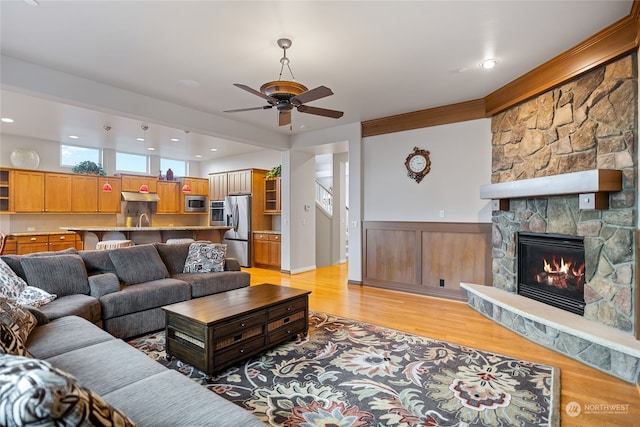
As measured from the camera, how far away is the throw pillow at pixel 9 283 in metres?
2.63

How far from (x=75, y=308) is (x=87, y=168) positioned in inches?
247

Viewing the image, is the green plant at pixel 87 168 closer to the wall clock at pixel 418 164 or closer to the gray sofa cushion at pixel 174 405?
the wall clock at pixel 418 164

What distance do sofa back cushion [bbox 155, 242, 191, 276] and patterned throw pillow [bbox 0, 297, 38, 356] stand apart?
195 cm

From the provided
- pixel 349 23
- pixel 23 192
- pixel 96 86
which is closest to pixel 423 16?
pixel 349 23

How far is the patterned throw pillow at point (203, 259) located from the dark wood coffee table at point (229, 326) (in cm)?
129

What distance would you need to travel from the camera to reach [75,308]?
2.79 metres

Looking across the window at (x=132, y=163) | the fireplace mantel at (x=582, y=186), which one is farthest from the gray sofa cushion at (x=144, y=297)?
the window at (x=132, y=163)

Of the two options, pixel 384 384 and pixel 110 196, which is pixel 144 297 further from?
pixel 110 196

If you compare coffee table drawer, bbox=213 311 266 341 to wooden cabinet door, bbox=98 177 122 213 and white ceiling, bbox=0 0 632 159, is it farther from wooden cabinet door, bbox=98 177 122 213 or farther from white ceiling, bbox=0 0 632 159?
wooden cabinet door, bbox=98 177 122 213

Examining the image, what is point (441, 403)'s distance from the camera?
2.22 meters

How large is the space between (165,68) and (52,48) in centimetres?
98

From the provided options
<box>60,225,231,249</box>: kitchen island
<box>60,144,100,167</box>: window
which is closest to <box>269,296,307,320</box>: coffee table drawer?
<box>60,225,231,249</box>: kitchen island

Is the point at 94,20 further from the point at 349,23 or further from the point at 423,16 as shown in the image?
the point at 423,16

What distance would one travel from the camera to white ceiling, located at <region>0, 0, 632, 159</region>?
256cm
